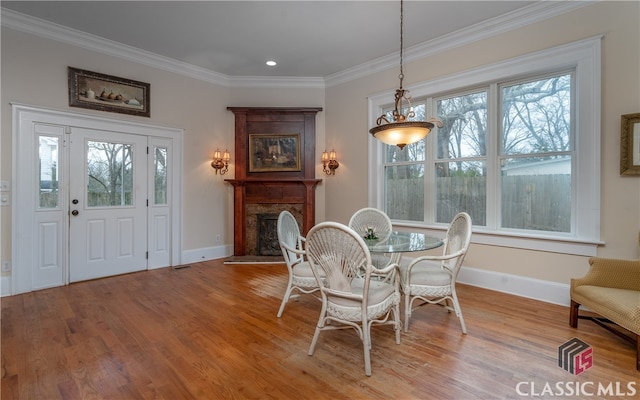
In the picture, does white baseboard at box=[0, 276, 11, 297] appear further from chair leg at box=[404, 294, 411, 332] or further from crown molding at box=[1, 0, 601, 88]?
chair leg at box=[404, 294, 411, 332]

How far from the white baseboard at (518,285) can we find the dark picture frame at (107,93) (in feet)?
16.7

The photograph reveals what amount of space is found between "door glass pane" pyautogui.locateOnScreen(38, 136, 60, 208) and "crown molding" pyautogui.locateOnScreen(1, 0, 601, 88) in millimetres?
1290

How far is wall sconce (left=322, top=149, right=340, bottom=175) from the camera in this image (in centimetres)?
521

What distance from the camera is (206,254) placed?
5.19 metres

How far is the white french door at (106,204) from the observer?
12.8 feet

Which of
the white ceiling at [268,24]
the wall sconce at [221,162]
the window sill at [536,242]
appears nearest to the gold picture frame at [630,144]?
the window sill at [536,242]

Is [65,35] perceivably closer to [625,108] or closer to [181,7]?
[181,7]

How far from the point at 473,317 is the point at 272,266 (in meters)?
2.97

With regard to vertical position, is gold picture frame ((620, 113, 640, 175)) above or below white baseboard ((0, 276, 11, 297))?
above

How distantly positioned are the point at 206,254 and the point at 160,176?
4.94 ft

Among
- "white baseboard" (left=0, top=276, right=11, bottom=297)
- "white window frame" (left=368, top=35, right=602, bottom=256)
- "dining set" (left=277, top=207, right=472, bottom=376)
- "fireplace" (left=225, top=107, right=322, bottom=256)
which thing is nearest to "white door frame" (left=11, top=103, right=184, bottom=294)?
"white baseboard" (left=0, top=276, right=11, bottom=297)


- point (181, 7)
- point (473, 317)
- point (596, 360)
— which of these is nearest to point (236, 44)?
point (181, 7)

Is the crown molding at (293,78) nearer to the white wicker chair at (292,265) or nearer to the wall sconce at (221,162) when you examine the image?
the wall sconce at (221,162)

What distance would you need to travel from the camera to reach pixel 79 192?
155 inches
